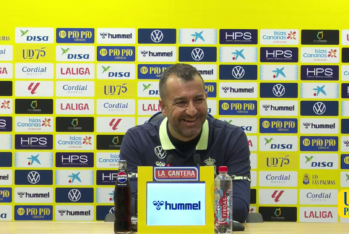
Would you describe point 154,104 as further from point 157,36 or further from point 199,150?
point 199,150

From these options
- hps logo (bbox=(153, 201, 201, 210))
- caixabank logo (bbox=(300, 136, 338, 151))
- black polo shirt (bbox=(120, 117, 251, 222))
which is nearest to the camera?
hps logo (bbox=(153, 201, 201, 210))

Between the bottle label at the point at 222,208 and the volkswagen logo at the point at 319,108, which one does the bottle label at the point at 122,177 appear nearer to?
the bottle label at the point at 222,208

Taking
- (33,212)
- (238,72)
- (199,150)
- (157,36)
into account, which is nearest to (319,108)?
(238,72)

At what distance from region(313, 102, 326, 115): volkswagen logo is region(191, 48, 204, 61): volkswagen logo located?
99 cm

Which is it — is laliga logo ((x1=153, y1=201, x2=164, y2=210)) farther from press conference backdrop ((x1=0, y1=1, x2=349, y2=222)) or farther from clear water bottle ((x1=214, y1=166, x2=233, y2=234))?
press conference backdrop ((x1=0, y1=1, x2=349, y2=222))

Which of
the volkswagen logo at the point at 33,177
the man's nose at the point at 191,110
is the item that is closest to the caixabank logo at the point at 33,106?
the volkswagen logo at the point at 33,177

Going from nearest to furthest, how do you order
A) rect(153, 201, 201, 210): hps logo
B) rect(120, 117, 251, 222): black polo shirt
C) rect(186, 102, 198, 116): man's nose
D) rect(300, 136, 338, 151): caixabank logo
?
rect(153, 201, 201, 210): hps logo
rect(186, 102, 198, 116): man's nose
rect(120, 117, 251, 222): black polo shirt
rect(300, 136, 338, 151): caixabank logo

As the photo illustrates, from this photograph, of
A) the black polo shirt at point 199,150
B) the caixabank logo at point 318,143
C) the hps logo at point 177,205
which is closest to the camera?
the hps logo at point 177,205

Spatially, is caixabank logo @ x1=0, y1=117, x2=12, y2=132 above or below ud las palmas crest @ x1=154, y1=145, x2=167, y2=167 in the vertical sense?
above

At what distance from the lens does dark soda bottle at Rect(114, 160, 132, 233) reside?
4.11ft

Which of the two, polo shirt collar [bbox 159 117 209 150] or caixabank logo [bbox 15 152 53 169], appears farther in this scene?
caixabank logo [bbox 15 152 53 169]

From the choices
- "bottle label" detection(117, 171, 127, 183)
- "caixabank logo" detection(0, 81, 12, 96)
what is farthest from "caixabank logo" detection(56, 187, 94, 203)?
"bottle label" detection(117, 171, 127, 183)

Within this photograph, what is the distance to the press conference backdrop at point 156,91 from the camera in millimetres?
3170

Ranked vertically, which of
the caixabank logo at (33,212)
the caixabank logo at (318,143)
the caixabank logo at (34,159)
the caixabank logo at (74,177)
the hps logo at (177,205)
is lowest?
the caixabank logo at (33,212)
